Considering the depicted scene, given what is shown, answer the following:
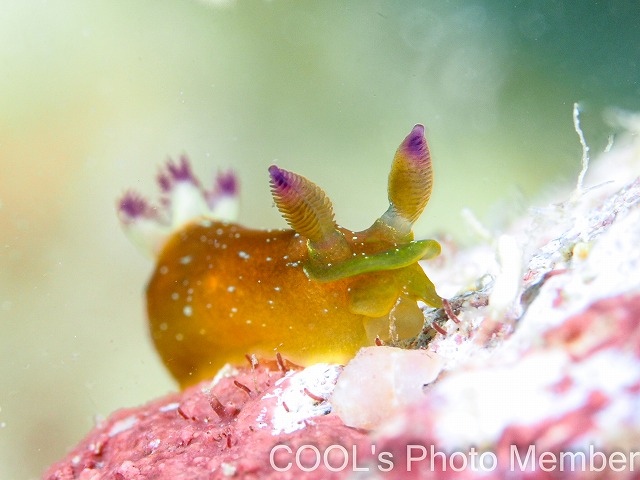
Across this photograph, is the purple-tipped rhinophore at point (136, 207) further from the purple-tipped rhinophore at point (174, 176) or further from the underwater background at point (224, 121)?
the underwater background at point (224, 121)

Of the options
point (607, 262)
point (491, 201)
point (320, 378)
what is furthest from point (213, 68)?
point (607, 262)

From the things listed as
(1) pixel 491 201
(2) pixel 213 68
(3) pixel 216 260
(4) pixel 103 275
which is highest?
(2) pixel 213 68

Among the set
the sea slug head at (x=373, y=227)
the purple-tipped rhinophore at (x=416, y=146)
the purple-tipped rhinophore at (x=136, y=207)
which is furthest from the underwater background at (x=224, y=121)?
the purple-tipped rhinophore at (x=416, y=146)

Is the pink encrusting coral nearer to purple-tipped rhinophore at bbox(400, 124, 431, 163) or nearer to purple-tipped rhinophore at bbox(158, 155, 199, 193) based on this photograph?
purple-tipped rhinophore at bbox(400, 124, 431, 163)

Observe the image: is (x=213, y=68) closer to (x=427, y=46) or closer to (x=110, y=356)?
(x=427, y=46)

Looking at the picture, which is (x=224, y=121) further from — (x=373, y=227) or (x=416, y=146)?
Result: (x=416, y=146)

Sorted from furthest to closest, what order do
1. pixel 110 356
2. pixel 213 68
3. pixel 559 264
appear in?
pixel 213 68 → pixel 110 356 → pixel 559 264

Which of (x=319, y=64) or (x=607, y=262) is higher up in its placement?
(x=319, y=64)
